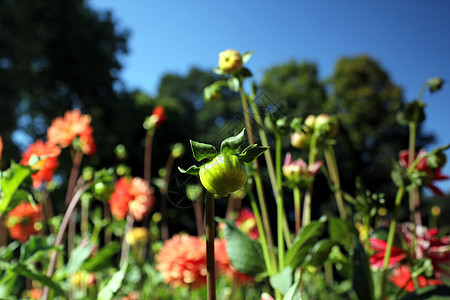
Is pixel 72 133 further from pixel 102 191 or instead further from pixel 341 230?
pixel 341 230

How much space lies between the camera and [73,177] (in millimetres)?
932

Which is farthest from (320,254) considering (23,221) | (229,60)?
(23,221)

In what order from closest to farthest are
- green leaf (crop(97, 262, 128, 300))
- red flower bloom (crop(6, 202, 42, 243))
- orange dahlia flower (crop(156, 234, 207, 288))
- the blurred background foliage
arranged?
green leaf (crop(97, 262, 128, 300)) < orange dahlia flower (crop(156, 234, 207, 288)) < red flower bloom (crop(6, 202, 42, 243)) < the blurred background foliage

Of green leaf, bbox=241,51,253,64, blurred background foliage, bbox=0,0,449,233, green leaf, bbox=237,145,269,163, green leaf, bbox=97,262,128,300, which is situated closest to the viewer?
green leaf, bbox=237,145,269,163

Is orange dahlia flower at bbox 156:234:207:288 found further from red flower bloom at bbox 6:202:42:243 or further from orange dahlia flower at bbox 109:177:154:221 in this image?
red flower bloom at bbox 6:202:42:243

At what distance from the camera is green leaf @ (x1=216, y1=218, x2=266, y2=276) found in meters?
0.45

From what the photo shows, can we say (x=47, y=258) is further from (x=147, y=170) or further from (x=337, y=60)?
(x=337, y=60)

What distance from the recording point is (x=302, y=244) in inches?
18.3

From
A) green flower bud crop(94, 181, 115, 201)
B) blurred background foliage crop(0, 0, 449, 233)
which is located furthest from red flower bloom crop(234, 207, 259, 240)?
blurred background foliage crop(0, 0, 449, 233)

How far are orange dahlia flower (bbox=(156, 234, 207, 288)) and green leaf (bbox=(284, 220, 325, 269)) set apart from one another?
1.39 feet

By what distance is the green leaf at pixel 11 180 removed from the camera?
1.32 ft

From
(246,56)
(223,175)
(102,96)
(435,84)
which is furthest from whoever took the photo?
(102,96)

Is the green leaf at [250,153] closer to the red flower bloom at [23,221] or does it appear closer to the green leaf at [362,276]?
the green leaf at [362,276]

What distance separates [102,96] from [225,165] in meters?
7.45
